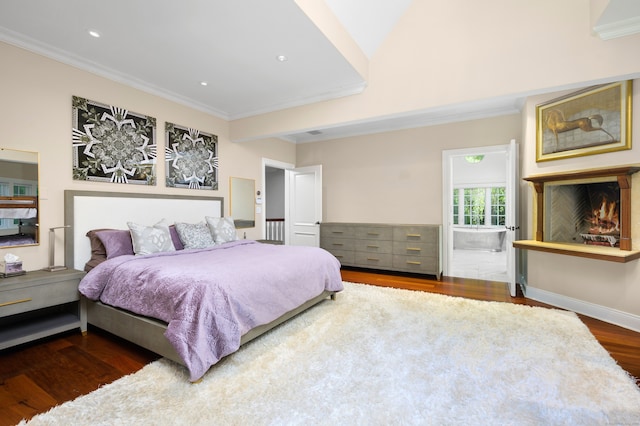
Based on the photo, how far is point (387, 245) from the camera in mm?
4891

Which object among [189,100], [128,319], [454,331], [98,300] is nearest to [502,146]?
[454,331]

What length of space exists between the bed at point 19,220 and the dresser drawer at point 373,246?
418cm

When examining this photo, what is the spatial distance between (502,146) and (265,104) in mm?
3552

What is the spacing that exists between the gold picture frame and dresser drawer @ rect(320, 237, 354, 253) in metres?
3.00

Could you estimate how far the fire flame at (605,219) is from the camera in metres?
3.04

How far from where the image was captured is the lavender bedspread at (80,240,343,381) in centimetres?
190

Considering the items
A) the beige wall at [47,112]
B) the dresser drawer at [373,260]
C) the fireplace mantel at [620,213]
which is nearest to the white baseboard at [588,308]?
the fireplace mantel at [620,213]

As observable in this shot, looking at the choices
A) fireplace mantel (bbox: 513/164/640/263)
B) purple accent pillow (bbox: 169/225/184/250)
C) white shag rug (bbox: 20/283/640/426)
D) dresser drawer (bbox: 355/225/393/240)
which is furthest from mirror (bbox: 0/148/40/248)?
fireplace mantel (bbox: 513/164/640/263)

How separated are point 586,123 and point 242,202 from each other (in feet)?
15.3

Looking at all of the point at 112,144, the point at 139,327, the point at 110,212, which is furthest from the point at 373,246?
the point at 112,144

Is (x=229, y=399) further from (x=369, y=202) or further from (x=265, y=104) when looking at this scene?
(x=369, y=202)

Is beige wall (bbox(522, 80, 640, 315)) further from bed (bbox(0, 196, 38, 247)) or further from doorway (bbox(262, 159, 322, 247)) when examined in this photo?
bed (bbox(0, 196, 38, 247))

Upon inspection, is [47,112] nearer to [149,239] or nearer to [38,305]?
[149,239]

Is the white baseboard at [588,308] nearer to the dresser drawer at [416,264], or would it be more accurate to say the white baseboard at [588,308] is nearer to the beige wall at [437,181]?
the beige wall at [437,181]
